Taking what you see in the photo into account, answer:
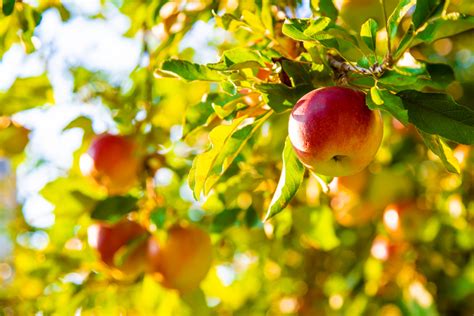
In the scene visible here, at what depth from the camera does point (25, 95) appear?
1.95m

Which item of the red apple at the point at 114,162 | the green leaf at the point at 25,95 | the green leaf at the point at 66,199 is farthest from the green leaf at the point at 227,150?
the green leaf at the point at 25,95

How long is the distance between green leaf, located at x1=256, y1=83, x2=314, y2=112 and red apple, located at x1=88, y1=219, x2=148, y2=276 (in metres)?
0.79

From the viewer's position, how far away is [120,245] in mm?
1777

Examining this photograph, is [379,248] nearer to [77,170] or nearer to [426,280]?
[426,280]

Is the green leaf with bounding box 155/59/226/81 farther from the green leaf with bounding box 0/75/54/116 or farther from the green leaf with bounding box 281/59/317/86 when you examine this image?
the green leaf with bounding box 0/75/54/116

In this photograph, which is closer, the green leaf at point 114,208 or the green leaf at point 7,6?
the green leaf at point 7,6

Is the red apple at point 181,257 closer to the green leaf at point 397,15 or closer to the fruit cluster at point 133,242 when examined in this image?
the fruit cluster at point 133,242

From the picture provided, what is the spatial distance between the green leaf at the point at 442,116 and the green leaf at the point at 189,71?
1.18 feet

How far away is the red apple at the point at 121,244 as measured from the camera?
69.2 inches

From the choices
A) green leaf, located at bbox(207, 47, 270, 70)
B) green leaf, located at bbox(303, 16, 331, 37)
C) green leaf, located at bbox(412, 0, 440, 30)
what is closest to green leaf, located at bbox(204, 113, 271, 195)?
green leaf, located at bbox(207, 47, 270, 70)

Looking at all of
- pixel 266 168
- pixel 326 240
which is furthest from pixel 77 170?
pixel 326 240

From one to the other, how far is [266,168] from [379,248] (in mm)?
827

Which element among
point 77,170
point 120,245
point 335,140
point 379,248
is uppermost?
point 335,140

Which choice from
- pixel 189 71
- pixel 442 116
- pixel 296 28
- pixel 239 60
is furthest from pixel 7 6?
pixel 442 116
